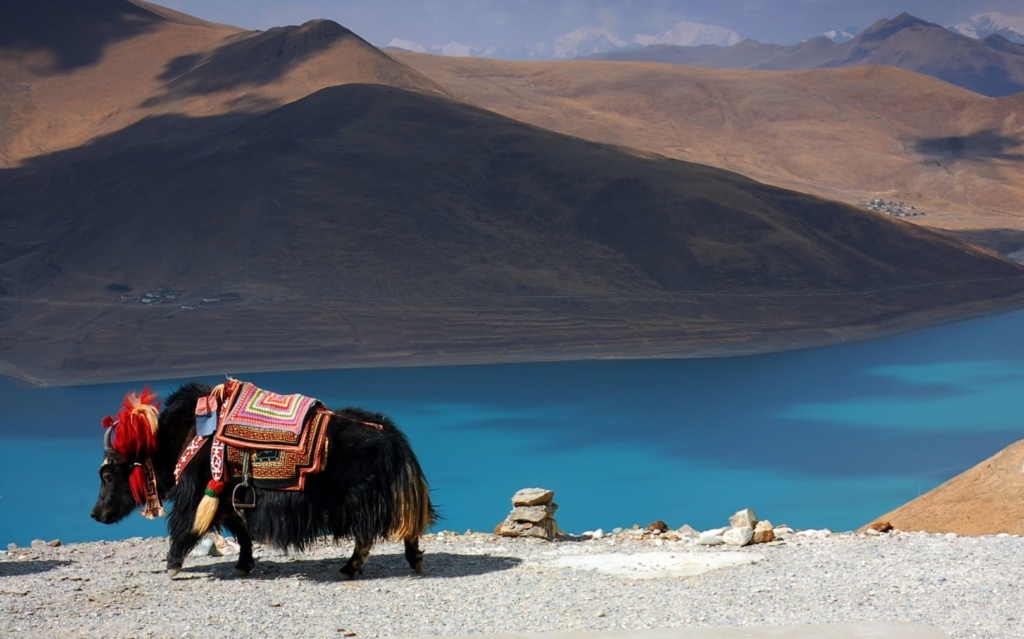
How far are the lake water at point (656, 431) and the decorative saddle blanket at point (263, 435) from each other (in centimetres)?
1219

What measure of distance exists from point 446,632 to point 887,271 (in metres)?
43.5

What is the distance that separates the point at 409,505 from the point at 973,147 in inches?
3074

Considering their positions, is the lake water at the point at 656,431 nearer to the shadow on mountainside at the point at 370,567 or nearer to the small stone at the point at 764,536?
the shadow on mountainside at the point at 370,567

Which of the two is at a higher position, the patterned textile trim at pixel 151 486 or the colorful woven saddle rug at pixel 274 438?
the colorful woven saddle rug at pixel 274 438

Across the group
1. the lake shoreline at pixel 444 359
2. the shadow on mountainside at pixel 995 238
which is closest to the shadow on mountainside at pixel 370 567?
the lake shoreline at pixel 444 359

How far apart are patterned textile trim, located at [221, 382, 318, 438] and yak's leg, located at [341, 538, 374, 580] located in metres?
0.61

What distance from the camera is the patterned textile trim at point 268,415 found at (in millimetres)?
6234

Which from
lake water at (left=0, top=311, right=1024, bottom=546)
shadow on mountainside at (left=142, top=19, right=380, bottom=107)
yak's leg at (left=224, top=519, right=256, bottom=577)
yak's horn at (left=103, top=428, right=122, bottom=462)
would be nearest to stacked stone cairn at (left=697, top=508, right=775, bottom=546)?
yak's leg at (left=224, top=519, right=256, bottom=577)

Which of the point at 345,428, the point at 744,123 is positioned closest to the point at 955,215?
the point at 744,123

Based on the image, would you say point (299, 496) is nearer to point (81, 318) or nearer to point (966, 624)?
point (966, 624)

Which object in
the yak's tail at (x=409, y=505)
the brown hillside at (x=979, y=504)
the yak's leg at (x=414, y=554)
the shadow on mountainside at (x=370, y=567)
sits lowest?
the brown hillside at (x=979, y=504)

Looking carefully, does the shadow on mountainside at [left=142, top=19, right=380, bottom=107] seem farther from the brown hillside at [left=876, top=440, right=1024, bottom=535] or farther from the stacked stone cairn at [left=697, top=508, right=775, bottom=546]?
the stacked stone cairn at [left=697, top=508, right=775, bottom=546]

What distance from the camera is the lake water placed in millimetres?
22297

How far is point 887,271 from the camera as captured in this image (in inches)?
1810
